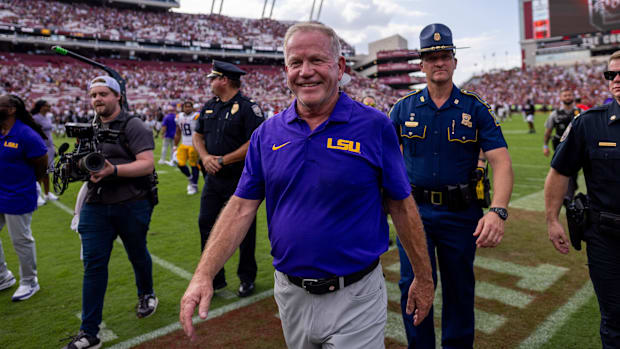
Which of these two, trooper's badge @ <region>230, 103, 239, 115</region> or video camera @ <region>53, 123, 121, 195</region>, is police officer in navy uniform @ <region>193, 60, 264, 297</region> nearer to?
trooper's badge @ <region>230, 103, 239, 115</region>

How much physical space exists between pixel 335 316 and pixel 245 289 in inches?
104

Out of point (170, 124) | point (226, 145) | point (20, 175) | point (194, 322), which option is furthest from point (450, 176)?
point (170, 124)

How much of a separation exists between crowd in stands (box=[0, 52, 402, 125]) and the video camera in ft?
90.5

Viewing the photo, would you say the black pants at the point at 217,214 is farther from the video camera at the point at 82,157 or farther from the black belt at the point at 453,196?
the black belt at the point at 453,196

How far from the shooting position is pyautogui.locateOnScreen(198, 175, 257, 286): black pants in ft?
13.2

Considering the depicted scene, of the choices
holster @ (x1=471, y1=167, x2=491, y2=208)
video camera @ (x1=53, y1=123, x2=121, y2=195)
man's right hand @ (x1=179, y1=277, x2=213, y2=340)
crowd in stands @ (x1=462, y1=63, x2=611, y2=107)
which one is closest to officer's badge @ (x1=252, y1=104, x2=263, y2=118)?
video camera @ (x1=53, y1=123, x2=121, y2=195)

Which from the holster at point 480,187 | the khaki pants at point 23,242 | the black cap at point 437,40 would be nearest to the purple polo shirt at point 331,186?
the holster at point 480,187

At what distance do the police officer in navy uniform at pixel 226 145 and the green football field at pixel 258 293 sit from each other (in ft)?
1.81

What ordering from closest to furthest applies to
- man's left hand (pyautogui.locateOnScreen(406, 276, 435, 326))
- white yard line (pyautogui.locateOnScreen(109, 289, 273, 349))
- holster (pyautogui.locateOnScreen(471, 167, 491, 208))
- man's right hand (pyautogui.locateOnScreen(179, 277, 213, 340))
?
man's right hand (pyautogui.locateOnScreen(179, 277, 213, 340)) → man's left hand (pyautogui.locateOnScreen(406, 276, 435, 326)) → holster (pyautogui.locateOnScreen(471, 167, 491, 208)) → white yard line (pyautogui.locateOnScreen(109, 289, 273, 349))

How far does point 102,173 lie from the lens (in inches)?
118

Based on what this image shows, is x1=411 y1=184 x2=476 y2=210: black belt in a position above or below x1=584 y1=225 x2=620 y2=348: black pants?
above

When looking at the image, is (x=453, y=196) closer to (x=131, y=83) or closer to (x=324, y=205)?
(x=324, y=205)

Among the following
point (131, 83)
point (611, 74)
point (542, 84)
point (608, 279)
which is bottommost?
point (608, 279)

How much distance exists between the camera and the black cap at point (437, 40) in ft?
9.10
